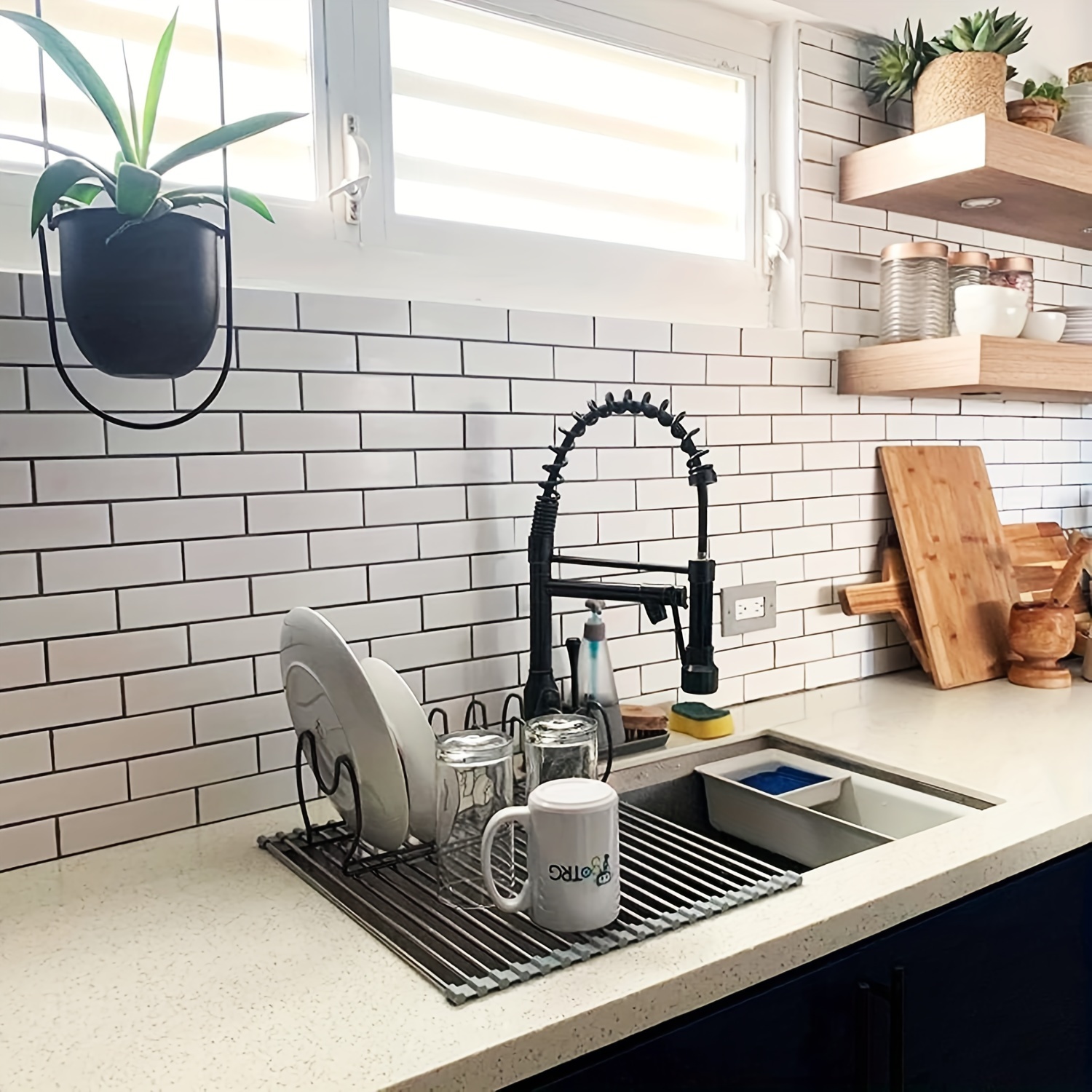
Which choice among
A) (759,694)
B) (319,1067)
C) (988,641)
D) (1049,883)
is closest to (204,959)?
(319,1067)

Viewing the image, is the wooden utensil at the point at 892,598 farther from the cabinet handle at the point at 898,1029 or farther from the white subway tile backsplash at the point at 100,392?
the white subway tile backsplash at the point at 100,392

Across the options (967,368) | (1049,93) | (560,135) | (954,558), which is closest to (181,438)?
(560,135)

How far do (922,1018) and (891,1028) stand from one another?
0.24 ft

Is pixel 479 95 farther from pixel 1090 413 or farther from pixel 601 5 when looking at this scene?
pixel 1090 413

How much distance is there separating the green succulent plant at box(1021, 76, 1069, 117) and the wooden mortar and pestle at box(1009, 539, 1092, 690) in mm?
948

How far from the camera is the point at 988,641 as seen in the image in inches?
82.8

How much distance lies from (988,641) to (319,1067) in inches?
67.1

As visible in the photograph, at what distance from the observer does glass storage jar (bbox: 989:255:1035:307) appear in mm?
1999

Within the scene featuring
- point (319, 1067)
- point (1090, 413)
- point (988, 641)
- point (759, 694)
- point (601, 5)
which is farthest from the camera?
point (1090, 413)

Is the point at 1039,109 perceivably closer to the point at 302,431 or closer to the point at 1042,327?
the point at 1042,327

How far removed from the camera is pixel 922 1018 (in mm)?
1153

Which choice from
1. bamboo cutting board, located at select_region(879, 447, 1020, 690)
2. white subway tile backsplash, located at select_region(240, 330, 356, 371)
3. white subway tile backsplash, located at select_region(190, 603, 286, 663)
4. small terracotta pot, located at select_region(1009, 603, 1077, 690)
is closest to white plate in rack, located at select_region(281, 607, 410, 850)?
white subway tile backsplash, located at select_region(190, 603, 286, 663)

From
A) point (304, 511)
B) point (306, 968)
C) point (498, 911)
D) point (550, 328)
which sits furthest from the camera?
point (550, 328)

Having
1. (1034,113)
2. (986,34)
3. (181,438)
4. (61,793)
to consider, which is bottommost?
(61,793)
